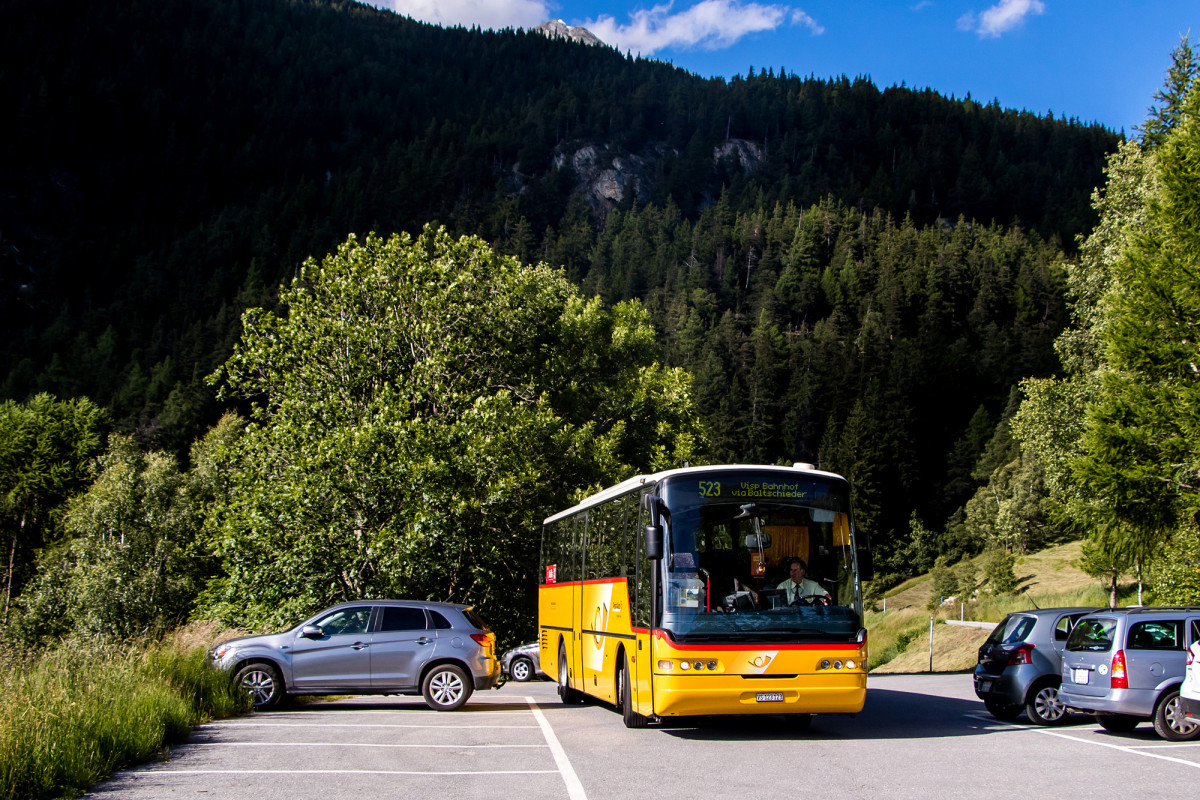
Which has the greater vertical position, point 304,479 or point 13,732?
point 304,479

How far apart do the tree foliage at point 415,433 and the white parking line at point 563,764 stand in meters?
12.1

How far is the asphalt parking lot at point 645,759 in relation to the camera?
8.53m

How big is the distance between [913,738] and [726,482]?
3.64 metres

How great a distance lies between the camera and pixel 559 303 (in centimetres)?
3709

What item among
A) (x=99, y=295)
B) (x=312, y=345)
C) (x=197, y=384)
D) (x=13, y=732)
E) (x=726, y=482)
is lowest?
(x=13, y=732)

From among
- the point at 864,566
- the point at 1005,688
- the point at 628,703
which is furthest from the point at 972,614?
the point at 628,703

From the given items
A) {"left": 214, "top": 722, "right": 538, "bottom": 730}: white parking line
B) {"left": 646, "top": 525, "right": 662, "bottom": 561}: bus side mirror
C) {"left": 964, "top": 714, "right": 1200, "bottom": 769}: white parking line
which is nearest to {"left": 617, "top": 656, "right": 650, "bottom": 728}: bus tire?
{"left": 214, "top": 722, "right": 538, "bottom": 730}: white parking line

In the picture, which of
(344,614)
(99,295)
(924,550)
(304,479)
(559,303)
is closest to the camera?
(344,614)

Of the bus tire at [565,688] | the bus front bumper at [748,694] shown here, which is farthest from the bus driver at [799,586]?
the bus tire at [565,688]

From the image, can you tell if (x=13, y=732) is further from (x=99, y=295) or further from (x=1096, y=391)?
(x=99, y=295)

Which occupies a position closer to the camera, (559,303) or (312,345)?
(312,345)

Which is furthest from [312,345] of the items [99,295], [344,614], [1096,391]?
[99,295]

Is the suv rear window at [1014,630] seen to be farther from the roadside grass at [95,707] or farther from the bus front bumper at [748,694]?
the roadside grass at [95,707]

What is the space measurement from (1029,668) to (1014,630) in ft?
3.48
